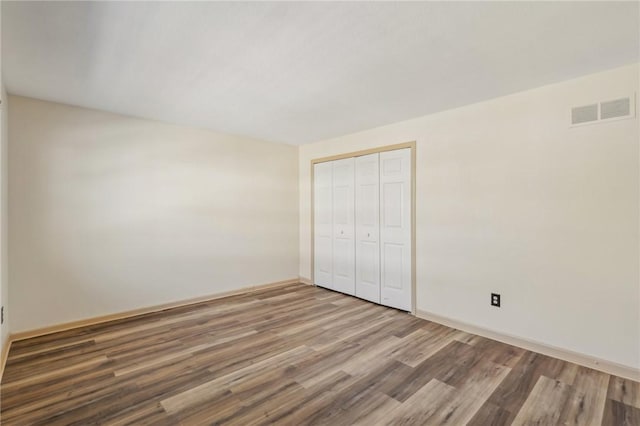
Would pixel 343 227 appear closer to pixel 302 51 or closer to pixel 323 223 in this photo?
pixel 323 223

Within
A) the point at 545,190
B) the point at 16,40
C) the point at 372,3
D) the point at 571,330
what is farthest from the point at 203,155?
the point at 571,330

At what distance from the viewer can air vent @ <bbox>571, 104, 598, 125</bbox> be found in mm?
2293

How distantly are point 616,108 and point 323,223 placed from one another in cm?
346

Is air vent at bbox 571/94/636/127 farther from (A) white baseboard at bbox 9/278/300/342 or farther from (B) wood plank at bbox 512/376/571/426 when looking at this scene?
(A) white baseboard at bbox 9/278/300/342

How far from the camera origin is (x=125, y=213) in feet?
10.9

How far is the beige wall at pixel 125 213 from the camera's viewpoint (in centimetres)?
281

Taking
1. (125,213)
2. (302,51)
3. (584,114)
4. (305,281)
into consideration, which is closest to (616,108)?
(584,114)

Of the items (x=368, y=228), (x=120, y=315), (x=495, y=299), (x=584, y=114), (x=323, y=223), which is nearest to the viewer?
(x=584, y=114)

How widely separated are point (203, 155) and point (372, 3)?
3.07m

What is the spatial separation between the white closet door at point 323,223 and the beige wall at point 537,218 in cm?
152

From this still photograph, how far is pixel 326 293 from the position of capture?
4.36m

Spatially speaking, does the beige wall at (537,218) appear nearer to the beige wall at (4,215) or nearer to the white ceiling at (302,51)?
the white ceiling at (302,51)

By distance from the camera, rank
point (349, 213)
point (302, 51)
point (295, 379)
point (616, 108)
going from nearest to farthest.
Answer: point (302, 51), point (295, 379), point (616, 108), point (349, 213)

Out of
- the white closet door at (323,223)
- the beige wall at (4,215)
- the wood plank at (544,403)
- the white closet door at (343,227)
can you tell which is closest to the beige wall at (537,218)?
the wood plank at (544,403)
